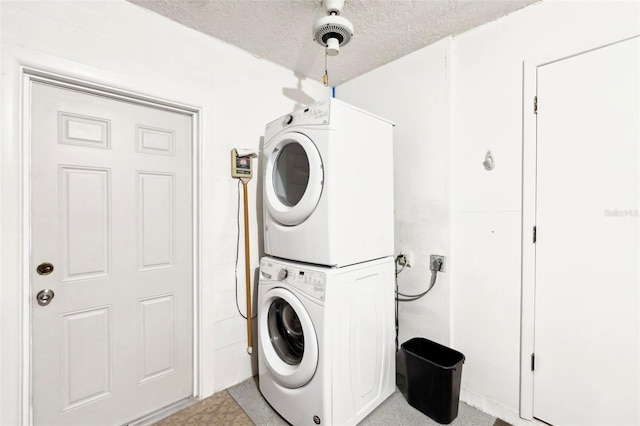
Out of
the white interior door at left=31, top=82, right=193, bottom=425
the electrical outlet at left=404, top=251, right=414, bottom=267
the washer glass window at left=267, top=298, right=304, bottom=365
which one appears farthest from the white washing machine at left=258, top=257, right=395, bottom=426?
the white interior door at left=31, top=82, right=193, bottom=425

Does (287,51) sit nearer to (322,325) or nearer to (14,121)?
(14,121)

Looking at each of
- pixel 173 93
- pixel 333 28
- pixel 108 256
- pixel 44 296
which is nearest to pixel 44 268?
pixel 44 296

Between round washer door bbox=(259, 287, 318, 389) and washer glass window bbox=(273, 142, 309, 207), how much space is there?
57 centimetres

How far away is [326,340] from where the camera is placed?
1.47 m

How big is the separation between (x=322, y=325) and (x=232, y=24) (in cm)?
185

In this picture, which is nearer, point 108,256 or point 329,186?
point 329,186

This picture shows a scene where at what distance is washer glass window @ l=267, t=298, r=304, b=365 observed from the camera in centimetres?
180

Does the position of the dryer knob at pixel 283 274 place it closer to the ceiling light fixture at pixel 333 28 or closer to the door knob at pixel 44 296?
the door knob at pixel 44 296

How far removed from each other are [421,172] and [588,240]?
0.96m

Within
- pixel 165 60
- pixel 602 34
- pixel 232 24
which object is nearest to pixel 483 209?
pixel 602 34

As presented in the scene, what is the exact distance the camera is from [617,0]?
1.35 metres

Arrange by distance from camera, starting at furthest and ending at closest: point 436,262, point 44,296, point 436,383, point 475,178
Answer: point 436,262, point 475,178, point 436,383, point 44,296

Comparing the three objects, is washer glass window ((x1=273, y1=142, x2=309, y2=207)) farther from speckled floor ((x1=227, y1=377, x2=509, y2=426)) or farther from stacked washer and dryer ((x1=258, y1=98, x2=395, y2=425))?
speckled floor ((x1=227, y1=377, x2=509, y2=426))

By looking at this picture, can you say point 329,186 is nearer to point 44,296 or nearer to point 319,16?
point 319,16
